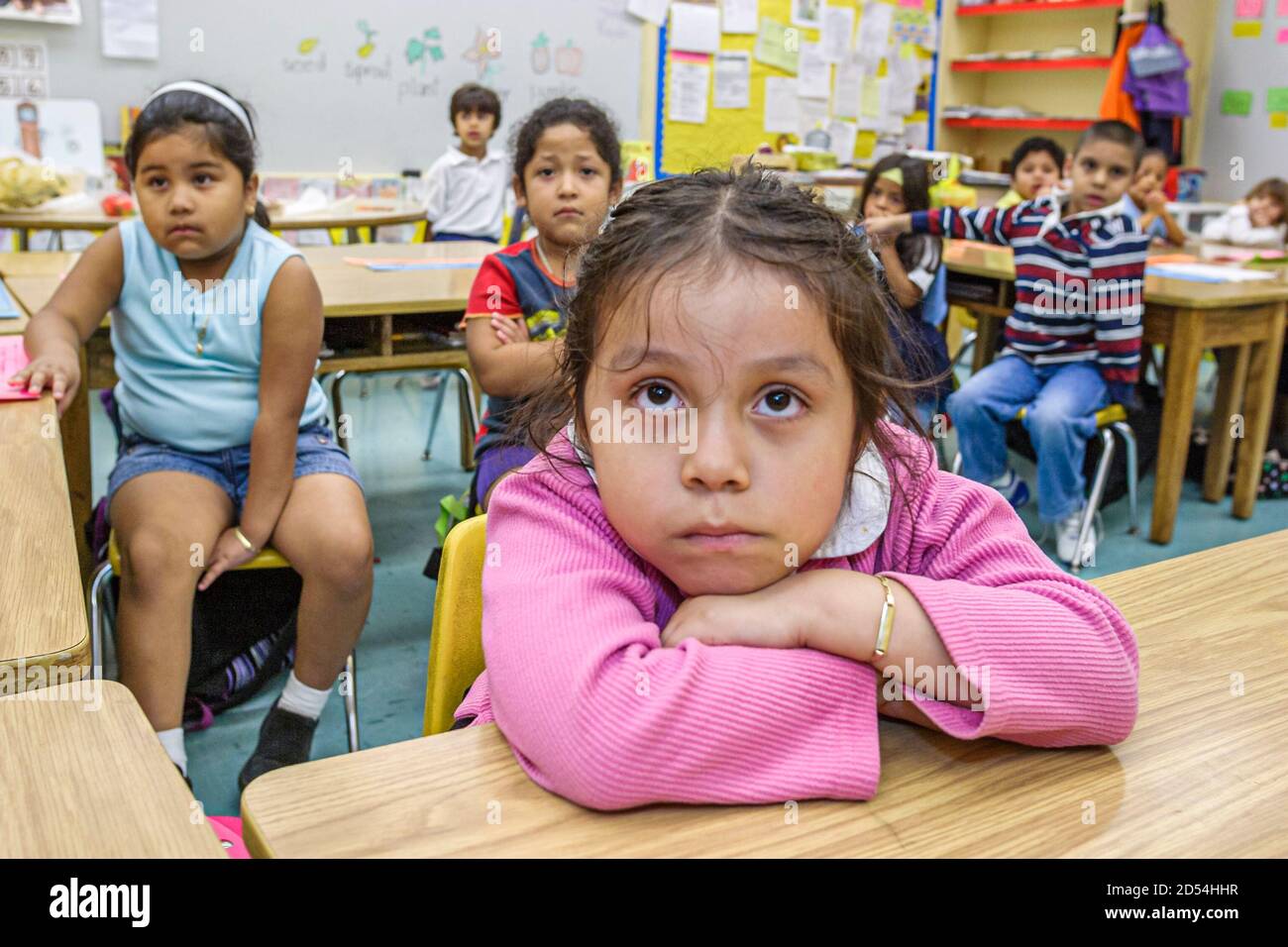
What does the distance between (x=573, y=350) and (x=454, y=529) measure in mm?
222

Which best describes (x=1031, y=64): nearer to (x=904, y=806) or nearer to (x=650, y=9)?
(x=650, y=9)

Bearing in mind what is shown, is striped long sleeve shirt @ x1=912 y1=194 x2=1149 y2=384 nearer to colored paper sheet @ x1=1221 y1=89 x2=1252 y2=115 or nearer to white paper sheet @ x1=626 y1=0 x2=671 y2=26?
white paper sheet @ x1=626 y1=0 x2=671 y2=26

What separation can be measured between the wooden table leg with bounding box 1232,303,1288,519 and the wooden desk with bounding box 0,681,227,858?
11.0 ft

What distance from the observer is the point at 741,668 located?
0.66m

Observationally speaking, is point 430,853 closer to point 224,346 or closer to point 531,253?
point 224,346

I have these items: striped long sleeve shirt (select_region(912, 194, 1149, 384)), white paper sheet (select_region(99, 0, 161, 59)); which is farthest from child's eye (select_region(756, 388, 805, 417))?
white paper sheet (select_region(99, 0, 161, 59))

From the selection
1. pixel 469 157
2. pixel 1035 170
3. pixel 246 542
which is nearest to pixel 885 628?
pixel 246 542

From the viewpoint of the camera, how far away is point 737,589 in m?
0.73

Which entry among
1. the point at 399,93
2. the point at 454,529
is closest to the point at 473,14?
the point at 399,93

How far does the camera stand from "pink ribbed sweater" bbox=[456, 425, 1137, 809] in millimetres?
622

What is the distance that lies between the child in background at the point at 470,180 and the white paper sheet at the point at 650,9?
1.28 m

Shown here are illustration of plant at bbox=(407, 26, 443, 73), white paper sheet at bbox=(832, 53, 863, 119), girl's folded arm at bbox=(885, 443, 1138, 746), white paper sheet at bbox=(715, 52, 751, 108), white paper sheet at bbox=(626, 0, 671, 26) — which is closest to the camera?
girl's folded arm at bbox=(885, 443, 1138, 746)

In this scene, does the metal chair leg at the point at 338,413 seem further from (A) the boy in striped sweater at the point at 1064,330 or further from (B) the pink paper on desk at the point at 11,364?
(A) the boy in striped sweater at the point at 1064,330

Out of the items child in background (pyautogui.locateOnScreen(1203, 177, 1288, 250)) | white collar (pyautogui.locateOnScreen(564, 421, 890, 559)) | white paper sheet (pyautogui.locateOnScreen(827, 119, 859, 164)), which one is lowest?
white collar (pyautogui.locateOnScreen(564, 421, 890, 559))
